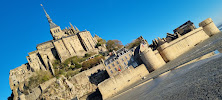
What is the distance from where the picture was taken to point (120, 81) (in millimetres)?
31000

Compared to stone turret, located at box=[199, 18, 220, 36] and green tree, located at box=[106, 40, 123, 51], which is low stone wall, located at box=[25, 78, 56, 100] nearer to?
green tree, located at box=[106, 40, 123, 51]

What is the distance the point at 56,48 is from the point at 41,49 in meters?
7.51

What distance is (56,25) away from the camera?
293 feet

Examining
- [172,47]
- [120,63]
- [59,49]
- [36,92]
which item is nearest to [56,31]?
[59,49]

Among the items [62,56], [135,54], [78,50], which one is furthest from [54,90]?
[78,50]

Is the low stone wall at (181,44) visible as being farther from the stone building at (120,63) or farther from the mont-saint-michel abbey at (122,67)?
the stone building at (120,63)

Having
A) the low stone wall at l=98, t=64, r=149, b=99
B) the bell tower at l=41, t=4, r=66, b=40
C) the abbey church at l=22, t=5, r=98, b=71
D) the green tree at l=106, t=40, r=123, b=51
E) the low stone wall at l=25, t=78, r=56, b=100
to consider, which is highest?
the bell tower at l=41, t=4, r=66, b=40

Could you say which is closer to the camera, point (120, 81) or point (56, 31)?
point (120, 81)

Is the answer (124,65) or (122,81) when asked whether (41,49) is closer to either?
(124,65)

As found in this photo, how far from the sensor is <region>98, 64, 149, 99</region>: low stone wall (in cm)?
2955

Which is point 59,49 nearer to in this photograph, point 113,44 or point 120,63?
point 113,44

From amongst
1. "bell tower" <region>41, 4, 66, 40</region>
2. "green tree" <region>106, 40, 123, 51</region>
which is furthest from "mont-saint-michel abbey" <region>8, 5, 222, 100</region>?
"bell tower" <region>41, 4, 66, 40</region>

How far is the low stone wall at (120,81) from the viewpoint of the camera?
29.5 m

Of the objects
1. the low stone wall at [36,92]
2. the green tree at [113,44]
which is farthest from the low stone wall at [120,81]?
the green tree at [113,44]
